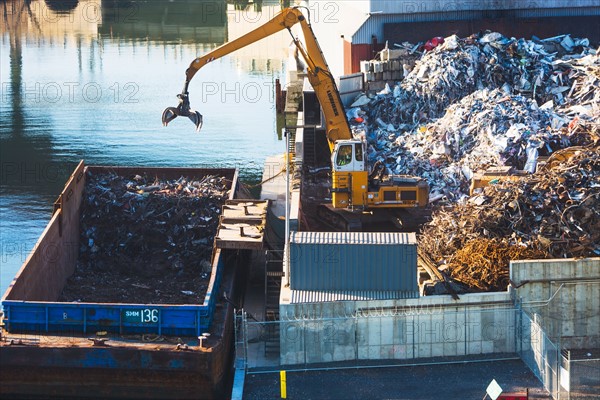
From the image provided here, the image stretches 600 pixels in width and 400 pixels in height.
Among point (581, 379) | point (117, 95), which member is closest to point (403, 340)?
point (581, 379)

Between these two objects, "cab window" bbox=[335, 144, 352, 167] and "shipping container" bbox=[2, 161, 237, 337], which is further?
"cab window" bbox=[335, 144, 352, 167]

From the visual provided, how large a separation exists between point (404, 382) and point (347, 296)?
6.54ft

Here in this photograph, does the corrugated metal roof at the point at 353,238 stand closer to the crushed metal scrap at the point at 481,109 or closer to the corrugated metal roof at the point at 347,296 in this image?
the corrugated metal roof at the point at 347,296

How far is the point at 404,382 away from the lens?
19109 mm

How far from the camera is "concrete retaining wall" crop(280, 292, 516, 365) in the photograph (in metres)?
19.7

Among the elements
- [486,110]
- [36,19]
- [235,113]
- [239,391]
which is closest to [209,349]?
[239,391]

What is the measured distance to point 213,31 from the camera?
77.3 metres

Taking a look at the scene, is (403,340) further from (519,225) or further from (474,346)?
(519,225)

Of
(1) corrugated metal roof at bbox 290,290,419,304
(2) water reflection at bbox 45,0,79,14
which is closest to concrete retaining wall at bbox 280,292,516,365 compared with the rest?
(1) corrugated metal roof at bbox 290,290,419,304

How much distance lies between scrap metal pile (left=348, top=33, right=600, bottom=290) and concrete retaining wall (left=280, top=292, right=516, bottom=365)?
1071 mm

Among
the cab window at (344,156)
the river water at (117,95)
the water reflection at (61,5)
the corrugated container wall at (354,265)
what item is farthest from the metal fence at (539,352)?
the water reflection at (61,5)

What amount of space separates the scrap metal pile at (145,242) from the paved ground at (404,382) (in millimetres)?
4106

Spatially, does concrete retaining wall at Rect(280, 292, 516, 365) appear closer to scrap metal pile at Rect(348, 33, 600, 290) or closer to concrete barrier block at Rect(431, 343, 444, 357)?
concrete barrier block at Rect(431, 343, 444, 357)

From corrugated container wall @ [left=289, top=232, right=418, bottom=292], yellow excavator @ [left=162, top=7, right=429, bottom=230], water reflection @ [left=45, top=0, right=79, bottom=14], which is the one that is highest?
water reflection @ [left=45, top=0, right=79, bottom=14]
